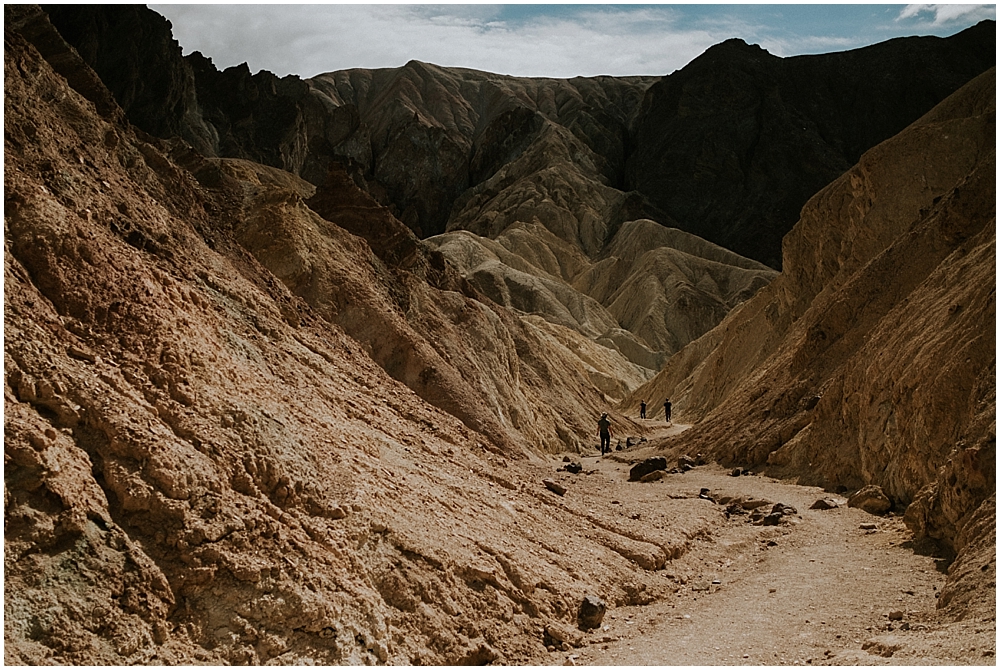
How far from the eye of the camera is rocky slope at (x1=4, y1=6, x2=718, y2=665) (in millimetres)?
5703

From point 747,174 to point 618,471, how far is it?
87.3 metres

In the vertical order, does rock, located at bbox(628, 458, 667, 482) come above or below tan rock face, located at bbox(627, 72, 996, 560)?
below

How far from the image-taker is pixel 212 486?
668 cm

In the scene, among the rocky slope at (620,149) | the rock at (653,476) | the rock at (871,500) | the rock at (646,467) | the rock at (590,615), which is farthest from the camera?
the rocky slope at (620,149)

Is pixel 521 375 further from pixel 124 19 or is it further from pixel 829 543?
pixel 124 19

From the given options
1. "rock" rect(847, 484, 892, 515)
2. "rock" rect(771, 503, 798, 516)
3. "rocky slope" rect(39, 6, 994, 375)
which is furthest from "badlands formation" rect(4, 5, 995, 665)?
"rocky slope" rect(39, 6, 994, 375)

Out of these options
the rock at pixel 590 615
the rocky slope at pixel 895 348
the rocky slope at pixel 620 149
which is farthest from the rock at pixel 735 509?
the rocky slope at pixel 620 149

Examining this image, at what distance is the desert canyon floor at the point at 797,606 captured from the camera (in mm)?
6848

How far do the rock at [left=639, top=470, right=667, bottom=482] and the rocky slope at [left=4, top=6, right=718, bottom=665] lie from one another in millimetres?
4151

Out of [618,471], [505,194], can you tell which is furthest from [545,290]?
[618,471]

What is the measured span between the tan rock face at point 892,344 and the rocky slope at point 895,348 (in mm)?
35

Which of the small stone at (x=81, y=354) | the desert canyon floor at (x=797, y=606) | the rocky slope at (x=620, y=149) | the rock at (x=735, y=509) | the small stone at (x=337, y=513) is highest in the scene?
the rocky slope at (x=620, y=149)

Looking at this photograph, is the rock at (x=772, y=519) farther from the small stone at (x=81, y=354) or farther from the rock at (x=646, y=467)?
the small stone at (x=81, y=354)

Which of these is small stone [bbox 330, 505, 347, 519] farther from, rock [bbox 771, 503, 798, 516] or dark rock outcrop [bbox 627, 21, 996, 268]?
dark rock outcrop [bbox 627, 21, 996, 268]
